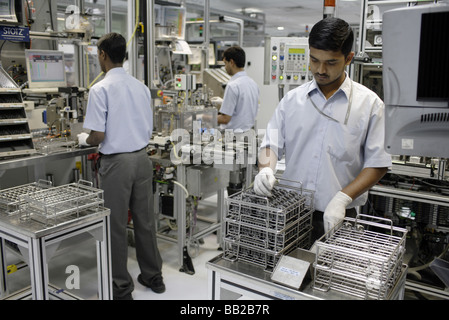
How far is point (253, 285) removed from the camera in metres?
1.37

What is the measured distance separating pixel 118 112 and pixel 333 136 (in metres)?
1.53

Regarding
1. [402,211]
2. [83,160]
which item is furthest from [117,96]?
[402,211]

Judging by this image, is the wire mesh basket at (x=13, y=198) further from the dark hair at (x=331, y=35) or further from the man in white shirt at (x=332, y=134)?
the dark hair at (x=331, y=35)

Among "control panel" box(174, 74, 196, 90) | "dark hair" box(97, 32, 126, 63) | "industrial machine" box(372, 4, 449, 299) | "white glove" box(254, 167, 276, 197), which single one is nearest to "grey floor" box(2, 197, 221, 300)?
"dark hair" box(97, 32, 126, 63)

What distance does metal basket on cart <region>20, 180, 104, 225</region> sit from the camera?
7.38ft

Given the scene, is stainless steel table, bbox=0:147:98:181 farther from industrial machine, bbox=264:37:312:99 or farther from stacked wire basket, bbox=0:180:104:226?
industrial machine, bbox=264:37:312:99

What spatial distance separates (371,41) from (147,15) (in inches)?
74.8

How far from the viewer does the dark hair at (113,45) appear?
9.05ft

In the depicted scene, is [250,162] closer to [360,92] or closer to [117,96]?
[117,96]

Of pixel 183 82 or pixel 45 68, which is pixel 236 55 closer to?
pixel 183 82

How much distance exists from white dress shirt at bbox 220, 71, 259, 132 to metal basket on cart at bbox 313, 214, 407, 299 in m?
3.13

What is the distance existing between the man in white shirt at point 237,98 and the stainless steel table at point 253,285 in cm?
305

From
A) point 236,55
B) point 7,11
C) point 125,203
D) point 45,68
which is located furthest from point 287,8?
point 125,203

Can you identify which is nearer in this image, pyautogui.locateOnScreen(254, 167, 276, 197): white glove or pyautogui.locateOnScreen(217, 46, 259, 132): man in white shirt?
pyautogui.locateOnScreen(254, 167, 276, 197): white glove
